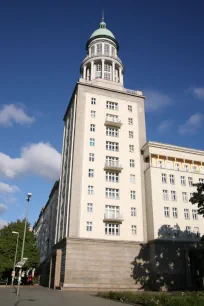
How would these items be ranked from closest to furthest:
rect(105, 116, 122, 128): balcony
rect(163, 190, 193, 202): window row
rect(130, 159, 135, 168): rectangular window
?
1. rect(163, 190, 193, 202): window row
2. rect(130, 159, 135, 168): rectangular window
3. rect(105, 116, 122, 128): balcony

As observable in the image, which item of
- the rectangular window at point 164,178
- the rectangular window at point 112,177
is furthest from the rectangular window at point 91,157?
the rectangular window at point 164,178

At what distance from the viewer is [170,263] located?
40781 millimetres

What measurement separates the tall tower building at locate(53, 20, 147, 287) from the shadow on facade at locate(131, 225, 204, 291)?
235 centimetres

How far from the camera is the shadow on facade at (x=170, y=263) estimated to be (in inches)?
1565

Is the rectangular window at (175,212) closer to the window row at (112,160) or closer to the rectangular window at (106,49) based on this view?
the window row at (112,160)

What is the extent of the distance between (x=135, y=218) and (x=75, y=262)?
11.7 m

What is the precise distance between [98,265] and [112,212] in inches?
321

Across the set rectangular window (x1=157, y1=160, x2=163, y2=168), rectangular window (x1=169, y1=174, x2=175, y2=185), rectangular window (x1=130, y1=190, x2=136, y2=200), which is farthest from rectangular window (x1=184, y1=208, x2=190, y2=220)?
rectangular window (x1=130, y1=190, x2=136, y2=200)

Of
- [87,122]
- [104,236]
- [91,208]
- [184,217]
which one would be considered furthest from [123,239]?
[87,122]

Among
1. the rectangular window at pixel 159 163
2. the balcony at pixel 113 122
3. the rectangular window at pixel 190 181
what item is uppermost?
the balcony at pixel 113 122

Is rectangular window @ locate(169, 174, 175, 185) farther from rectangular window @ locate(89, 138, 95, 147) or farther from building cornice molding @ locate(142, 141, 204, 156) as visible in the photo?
rectangular window @ locate(89, 138, 95, 147)

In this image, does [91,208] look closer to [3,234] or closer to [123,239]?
[123,239]

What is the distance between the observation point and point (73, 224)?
40.9 m

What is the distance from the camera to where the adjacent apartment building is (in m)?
39.8
